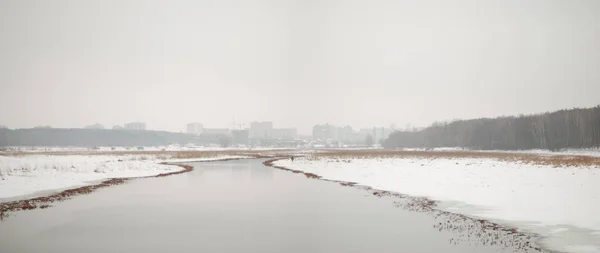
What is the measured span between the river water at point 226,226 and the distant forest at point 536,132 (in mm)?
96842

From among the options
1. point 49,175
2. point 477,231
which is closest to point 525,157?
point 477,231

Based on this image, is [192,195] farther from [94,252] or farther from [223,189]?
[94,252]

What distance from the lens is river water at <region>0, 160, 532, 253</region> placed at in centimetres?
1248

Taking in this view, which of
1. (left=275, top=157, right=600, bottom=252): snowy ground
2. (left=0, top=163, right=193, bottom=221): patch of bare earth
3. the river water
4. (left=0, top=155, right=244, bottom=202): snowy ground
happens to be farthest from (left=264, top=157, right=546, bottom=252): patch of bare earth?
(left=0, top=155, right=244, bottom=202): snowy ground

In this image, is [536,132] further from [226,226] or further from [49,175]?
[226,226]

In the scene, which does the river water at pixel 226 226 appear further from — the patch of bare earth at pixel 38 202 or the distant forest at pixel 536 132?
the distant forest at pixel 536 132

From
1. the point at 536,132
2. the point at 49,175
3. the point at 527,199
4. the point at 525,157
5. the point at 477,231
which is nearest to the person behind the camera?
the point at 477,231

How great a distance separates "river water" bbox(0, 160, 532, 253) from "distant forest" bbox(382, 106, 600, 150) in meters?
96.8

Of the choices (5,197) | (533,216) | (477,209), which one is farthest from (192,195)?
(533,216)

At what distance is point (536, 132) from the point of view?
11375cm

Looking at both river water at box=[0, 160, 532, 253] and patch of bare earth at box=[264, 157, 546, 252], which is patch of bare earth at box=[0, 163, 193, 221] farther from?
patch of bare earth at box=[264, 157, 546, 252]

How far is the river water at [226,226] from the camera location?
12.5 meters

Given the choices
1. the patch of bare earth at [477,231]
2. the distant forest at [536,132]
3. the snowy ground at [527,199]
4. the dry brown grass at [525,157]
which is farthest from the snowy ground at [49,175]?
the distant forest at [536,132]

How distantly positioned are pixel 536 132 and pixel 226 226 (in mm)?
119309
